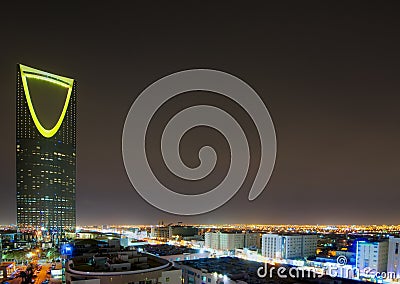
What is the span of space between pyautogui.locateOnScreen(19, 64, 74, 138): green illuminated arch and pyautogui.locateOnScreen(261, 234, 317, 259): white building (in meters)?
14.2

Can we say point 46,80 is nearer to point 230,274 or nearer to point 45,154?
point 45,154

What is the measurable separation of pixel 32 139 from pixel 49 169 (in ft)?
7.28

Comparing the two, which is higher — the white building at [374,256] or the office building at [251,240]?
the white building at [374,256]

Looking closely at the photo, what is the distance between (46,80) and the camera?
19.0 m

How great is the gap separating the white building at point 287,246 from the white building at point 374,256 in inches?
138

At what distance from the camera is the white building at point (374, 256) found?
9719mm

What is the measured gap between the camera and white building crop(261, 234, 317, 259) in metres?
13.2

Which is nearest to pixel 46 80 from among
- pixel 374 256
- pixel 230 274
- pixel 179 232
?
pixel 179 232

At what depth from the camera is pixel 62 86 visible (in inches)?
773

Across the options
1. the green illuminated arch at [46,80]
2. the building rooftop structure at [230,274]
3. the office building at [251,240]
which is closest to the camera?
the building rooftop structure at [230,274]

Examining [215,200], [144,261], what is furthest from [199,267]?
[215,200]

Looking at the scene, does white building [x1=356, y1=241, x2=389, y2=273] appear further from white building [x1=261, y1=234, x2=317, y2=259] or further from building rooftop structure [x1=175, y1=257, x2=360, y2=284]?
building rooftop structure [x1=175, y1=257, x2=360, y2=284]

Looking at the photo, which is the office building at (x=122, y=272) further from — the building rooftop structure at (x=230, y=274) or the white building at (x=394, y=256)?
the white building at (x=394, y=256)

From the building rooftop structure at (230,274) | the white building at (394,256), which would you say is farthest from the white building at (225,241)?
the building rooftop structure at (230,274)
